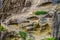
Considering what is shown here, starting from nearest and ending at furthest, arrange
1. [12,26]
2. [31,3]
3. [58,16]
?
[58,16] < [12,26] < [31,3]

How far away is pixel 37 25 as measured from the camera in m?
20.2

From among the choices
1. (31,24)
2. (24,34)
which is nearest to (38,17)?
(31,24)

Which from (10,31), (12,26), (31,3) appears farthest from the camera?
(31,3)

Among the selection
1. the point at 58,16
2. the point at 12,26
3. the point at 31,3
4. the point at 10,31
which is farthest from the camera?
the point at 31,3

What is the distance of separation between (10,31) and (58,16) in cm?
450

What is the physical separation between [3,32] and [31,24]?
2656 mm

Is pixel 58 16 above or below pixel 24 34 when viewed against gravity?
above

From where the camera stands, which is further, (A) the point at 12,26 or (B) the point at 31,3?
(B) the point at 31,3

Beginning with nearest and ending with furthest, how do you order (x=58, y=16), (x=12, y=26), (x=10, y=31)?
(x=58, y=16) < (x=10, y=31) < (x=12, y=26)

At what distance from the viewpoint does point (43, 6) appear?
23375 millimetres

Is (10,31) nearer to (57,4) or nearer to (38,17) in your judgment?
(38,17)

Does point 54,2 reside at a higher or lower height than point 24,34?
higher

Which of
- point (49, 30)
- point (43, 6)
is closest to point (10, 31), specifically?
point (49, 30)

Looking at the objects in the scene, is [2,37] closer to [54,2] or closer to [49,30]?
[49,30]
